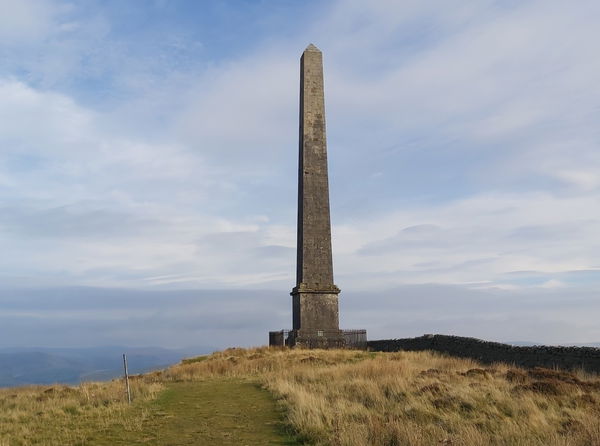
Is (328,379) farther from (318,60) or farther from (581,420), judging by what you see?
(318,60)

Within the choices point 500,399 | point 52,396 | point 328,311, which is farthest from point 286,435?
point 328,311

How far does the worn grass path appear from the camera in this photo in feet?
30.3

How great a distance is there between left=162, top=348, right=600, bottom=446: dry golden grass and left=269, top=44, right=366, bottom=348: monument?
30.7ft

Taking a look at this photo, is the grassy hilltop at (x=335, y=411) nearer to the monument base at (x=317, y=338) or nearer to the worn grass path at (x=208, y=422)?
the worn grass path at (x=208, y=422)

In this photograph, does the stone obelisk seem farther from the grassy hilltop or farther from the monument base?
the grassy hilltop

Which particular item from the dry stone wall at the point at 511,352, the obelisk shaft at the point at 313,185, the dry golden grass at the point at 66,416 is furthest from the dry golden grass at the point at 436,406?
the obelisk shaft at the point at 313,185

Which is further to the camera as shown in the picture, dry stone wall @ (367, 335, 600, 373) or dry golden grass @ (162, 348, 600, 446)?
dry stone wall @ (367, 335, 600, 373)

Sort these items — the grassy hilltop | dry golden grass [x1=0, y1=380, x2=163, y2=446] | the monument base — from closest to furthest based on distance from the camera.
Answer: the grassy hilltop → dry golden grass [x1=0, y1=380, x2=163, y2=446] → the monument base

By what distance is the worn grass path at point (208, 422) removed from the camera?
30.3ft

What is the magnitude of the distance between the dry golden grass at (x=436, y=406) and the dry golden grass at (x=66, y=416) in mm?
3415

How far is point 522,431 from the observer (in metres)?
8.34

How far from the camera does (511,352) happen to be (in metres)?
19.6

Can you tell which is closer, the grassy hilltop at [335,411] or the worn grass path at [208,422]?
the grassy hilltop at [335,411]

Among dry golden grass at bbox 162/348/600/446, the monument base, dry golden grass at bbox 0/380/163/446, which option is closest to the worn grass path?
dry golden grass at bbox 0/380/163/446
